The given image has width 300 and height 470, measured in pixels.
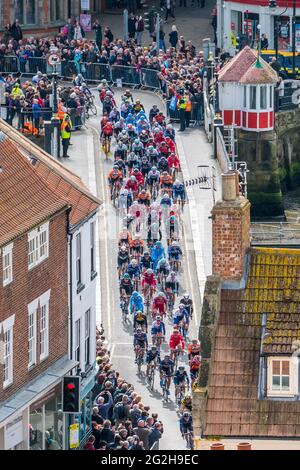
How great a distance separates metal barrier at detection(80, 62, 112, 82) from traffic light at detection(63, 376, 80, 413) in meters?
59.9

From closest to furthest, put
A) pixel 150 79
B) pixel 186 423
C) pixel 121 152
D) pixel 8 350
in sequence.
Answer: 1. pixel 8 350
2. pixel 186 423
3. pixel 121 152
4. pixel 150 79

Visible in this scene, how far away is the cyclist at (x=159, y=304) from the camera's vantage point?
83.9 m

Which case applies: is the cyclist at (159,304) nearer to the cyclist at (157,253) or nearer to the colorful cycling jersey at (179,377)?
the cyclist at (157,253)

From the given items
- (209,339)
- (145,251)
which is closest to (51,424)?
(209,339)

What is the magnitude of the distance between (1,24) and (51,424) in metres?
72.5

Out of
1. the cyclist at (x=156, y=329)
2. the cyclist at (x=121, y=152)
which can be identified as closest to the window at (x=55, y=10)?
the cyclist at (x=121, y=152)

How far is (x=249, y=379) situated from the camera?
56562mm

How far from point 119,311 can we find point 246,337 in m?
29.8

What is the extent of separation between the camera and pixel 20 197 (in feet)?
222

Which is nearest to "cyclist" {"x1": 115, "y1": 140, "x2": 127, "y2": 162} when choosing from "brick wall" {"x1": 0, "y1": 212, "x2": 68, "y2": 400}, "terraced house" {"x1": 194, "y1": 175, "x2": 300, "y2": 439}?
"brick wall" {"x1": 0, "y1": 212, "x2": 68, "y2": 400}

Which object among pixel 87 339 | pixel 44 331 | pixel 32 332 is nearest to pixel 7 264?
pixel 32 332

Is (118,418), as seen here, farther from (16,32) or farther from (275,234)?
(16,32)

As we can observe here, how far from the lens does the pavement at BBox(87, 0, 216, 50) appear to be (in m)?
141

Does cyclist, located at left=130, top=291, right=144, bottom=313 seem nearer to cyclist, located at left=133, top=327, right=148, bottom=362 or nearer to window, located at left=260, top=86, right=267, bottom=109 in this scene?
cyclist, located at left=133, top=327, right=148, bottom=362
